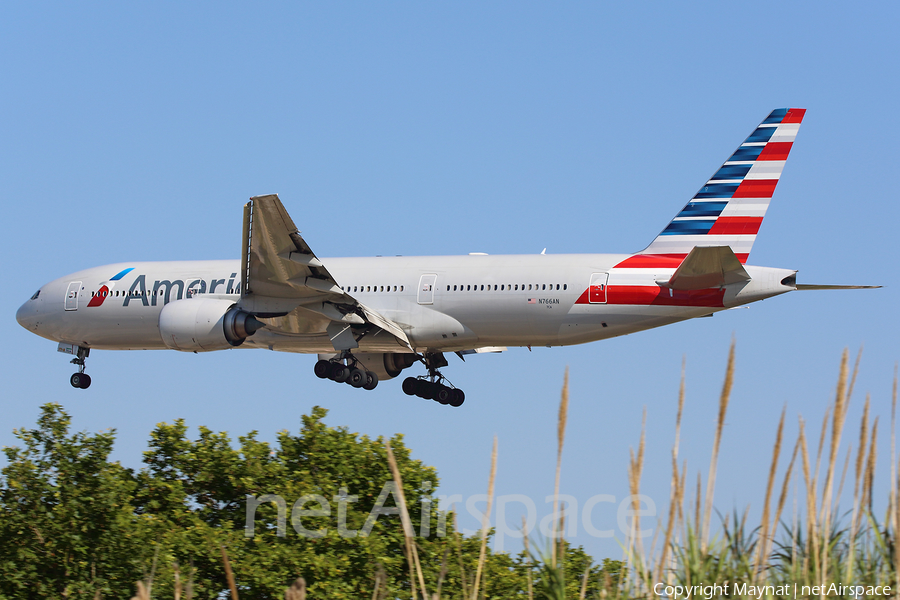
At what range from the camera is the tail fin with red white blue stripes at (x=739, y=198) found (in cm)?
2527

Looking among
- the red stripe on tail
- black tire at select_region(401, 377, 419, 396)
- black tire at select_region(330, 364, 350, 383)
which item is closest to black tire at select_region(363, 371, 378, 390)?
black tire at select_region(330, 364, 350, 383)

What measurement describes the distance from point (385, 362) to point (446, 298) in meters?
5.15

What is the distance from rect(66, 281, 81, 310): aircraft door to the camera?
101ft

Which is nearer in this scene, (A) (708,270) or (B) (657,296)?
(A) (708,270)

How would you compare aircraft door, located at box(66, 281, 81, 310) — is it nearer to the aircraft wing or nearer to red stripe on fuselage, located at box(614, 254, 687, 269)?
the aircraft wing

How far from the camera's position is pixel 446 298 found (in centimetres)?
2639

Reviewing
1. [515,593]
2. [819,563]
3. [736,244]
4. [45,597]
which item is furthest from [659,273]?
[819,563]

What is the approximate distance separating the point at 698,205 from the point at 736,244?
1388 millimetres

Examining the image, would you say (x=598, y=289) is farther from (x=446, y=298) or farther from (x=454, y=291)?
(x=446, y=298)

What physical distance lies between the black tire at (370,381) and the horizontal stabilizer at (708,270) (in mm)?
9140

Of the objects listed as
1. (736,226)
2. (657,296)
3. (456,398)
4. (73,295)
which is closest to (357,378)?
(456,398)

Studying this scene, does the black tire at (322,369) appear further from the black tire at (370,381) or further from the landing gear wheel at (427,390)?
the landing gear wheel at (427,390)

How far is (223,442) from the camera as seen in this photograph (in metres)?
28.8

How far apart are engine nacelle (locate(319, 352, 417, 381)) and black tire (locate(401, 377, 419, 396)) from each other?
0.71 metres
